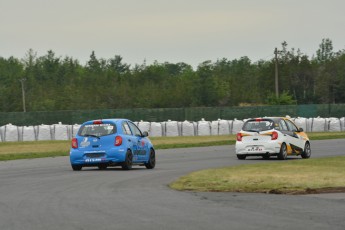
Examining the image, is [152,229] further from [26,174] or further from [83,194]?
[26,174]

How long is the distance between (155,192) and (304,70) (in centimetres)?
10449

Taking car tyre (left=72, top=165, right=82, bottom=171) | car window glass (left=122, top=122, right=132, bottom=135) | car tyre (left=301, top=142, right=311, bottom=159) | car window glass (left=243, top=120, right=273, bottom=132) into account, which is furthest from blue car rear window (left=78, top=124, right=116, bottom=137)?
car tyre (left=301, top=142, right=311, bottom=159)

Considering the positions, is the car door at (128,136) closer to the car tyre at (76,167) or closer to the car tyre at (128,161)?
the car tyre at (128,161)

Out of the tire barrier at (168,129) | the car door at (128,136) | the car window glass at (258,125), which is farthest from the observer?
the tire barrier at (168,129)

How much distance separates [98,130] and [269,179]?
680 centimetres

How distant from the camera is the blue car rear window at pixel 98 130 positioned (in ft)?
76.6

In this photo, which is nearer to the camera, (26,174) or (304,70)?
(26,174)

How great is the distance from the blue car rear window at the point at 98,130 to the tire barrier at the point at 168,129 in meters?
27.6

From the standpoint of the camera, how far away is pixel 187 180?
18516 millimetres

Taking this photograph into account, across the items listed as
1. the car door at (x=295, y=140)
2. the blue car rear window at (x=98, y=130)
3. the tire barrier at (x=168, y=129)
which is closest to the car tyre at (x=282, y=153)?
the car door at (x=295, y=140)

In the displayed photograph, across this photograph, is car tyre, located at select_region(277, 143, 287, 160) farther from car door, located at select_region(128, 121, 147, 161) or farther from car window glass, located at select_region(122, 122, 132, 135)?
car window glass, located at select_region(122, 122, 132, 135)

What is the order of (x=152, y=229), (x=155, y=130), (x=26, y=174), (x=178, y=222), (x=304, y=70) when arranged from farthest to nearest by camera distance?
(x=304, y=70) < (x=155, y=130) < (x=26, y=174) < (x=178, y=222) < (x=152, y=229)

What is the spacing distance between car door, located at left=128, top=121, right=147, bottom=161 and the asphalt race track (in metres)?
3.08

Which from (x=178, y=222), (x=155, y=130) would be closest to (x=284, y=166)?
(x=178, y=222)
